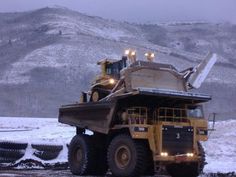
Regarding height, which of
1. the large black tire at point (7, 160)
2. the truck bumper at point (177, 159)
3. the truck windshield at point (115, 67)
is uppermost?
the truck windshield at point (115, 67)

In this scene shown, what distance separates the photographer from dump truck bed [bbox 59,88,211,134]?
1463 cm

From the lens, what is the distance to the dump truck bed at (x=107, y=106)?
14.6 metres

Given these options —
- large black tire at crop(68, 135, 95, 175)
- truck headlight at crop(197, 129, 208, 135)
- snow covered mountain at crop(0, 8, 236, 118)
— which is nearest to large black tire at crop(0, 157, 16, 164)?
large black tire at crop(68, 135, 95, 175)

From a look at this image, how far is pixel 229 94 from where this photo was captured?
6906cm

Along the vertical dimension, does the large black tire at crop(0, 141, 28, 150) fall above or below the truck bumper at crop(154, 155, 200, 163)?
above

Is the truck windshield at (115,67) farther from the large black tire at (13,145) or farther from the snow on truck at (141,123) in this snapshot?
the large black tire at (13,145)

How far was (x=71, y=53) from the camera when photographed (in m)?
73.8

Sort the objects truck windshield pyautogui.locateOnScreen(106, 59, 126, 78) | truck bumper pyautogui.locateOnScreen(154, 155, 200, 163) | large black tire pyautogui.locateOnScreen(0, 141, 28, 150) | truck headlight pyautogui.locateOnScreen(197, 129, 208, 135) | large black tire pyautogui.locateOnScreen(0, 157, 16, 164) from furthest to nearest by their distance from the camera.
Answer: large black tire pyautogui.locateOnScreen(0, 141, 28, 150) < large black tire pyautogui.locateOnScreen(0, 157, 16, 164) < truck windshield pyautogui.locateOnScreen(106, 59, 126, 78) < truck headlight pyautogui.locateOnScreen(197, 129, 208, 135) < truck bumper pyautogui.locateOnScreen(154, 155, 200, 163)

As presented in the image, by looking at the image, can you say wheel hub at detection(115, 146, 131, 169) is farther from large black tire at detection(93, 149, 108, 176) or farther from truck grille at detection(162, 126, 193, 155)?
large black tire at detection(93, 149, 108, 176)

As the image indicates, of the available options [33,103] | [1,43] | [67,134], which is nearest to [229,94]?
[33,103]

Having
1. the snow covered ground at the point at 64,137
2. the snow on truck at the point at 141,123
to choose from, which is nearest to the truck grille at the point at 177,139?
the snow on truck at the point at 141,123

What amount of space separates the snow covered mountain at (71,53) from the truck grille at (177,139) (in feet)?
115

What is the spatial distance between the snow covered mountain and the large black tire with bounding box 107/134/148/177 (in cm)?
3543

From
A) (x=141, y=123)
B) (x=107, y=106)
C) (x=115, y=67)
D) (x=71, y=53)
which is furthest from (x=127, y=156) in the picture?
(x=71, y=53)
